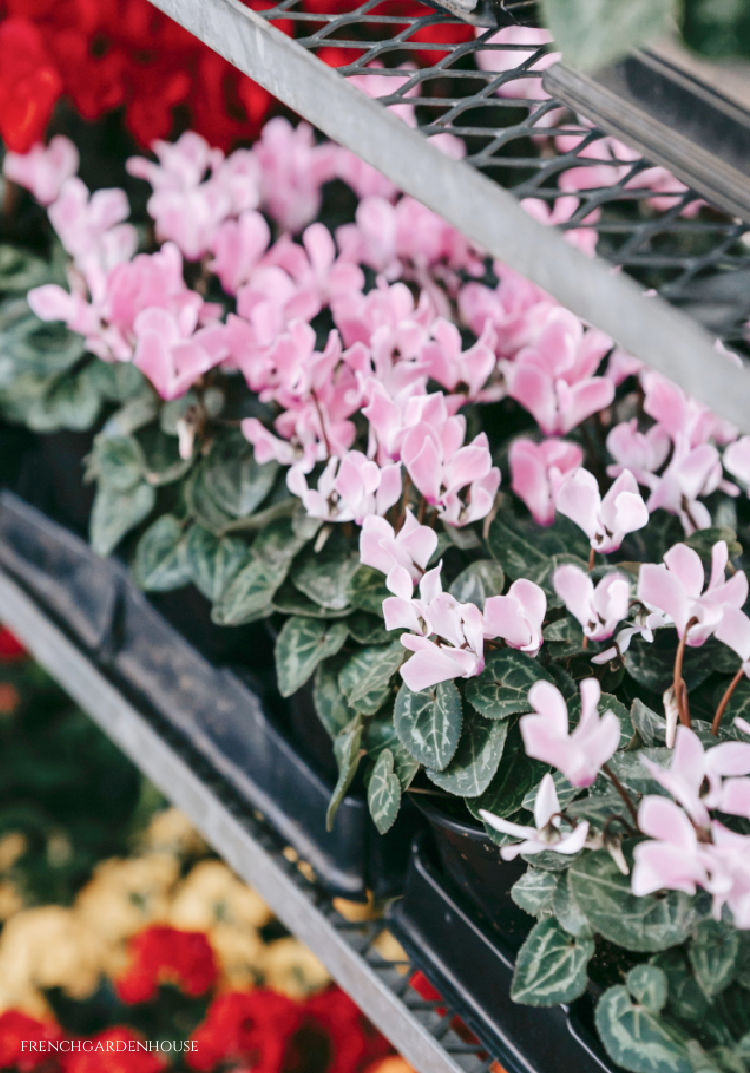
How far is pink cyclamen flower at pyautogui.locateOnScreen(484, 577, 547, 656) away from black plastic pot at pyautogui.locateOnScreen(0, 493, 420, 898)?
0.21 m

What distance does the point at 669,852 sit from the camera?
426 mm

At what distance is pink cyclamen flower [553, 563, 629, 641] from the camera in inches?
20.9

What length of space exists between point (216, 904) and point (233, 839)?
433 mm

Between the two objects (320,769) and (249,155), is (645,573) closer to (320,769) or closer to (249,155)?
(320,769)

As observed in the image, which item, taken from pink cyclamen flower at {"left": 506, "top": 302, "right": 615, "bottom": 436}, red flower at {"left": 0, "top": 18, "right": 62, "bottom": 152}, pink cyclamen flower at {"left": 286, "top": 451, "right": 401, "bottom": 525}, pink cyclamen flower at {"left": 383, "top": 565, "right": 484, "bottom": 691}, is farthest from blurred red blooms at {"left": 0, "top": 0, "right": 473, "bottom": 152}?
pink cyclamen flower at {"left": 383, "top": 565, "right": 484, "bottom": 691}

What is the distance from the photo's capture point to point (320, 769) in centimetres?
75

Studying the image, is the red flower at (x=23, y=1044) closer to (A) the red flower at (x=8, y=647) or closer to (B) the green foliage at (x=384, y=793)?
(B) the green foliage at (x=384, y=793)

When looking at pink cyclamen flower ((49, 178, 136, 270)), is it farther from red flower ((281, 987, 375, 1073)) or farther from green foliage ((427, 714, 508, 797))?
red flower ((281, 987, 375, 1073))

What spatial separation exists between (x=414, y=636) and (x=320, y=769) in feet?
0.85

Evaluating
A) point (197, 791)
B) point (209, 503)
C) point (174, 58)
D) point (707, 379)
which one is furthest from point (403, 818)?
point (174, 58)

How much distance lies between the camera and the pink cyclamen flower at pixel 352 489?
63 cm

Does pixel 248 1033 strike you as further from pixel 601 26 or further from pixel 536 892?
pixel 601 26

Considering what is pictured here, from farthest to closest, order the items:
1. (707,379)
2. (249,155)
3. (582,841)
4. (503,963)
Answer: (249,155) < (503,963) < (582,841) < (707,379)

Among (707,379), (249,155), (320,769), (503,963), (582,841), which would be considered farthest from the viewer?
(249,155)
